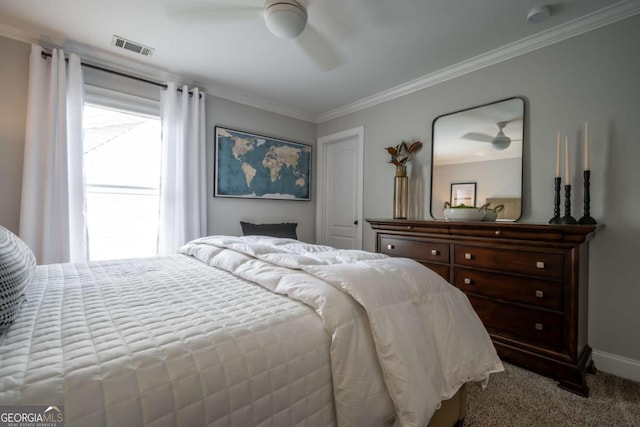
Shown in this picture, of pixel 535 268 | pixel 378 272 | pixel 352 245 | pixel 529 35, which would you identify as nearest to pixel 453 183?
pixel 535 268

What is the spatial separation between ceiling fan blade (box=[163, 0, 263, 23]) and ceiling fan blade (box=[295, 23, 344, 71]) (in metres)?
Answer: 0.40

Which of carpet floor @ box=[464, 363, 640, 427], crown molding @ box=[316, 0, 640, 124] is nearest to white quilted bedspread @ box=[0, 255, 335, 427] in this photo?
carpet floor @ box=[464, 363, 640, 427]

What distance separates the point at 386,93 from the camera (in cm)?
327

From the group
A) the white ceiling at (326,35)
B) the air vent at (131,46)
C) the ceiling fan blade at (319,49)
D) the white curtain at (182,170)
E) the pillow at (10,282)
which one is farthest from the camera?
the white curtain at (182,170)

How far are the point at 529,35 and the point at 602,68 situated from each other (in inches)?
21.8

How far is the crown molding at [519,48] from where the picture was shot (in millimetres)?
1892

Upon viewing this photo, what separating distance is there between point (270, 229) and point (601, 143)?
305 centimetres

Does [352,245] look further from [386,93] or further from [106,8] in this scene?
[106,8]

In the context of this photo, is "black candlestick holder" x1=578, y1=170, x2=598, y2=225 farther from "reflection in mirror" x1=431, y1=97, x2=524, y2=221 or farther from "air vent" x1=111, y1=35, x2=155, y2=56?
"air vent" x1=111, y1=35, x2=155, y2=56

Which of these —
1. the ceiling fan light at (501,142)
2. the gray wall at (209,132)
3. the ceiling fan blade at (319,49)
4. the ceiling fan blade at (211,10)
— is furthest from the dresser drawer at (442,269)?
the ceiling fan blade at (211,10)

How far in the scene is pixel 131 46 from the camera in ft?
8.06

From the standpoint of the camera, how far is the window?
2670mm

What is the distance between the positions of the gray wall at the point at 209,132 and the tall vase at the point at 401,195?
1.50 metres

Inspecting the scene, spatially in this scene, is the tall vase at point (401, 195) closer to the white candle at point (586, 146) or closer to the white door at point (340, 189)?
the white door at point (340, 189)
